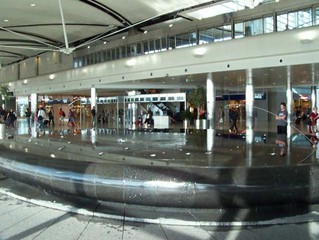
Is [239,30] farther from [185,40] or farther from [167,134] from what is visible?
[167,134]

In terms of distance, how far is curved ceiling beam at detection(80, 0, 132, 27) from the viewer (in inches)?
971

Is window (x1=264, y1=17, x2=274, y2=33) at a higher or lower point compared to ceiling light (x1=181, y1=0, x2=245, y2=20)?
lower

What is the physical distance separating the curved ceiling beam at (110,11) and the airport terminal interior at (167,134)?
0.29 ft

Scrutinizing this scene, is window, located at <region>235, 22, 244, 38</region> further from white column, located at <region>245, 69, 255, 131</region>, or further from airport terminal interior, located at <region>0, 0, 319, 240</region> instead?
white column, located at <region>245, 69, 255, 131</region>

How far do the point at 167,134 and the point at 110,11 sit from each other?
12.3 metres

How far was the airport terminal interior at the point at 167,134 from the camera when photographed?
5102mm

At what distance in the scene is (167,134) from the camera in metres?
19.3

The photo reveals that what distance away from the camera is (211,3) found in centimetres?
2477

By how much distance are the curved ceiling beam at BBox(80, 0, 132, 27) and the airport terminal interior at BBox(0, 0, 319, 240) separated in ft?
0.29

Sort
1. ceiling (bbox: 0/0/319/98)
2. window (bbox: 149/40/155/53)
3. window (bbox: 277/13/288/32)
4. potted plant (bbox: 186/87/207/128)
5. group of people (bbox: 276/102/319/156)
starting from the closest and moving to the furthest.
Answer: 1. group of people (bbox: 276/102/319/156)
2. window (bbox: 277/13/288/32)
3. ceiling (bbox: 0/0/319/98)
4. window (bbox: 149/40/155/53)
5. potted plant (bbox: 186/87/207/128)

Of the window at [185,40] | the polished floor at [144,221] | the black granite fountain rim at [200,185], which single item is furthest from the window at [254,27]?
the polished floor at [144,221]

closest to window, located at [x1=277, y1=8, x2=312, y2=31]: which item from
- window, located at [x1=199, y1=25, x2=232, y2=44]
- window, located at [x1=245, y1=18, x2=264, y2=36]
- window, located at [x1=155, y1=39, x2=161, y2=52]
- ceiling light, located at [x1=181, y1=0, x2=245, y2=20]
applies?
window, located at [x1=245, y1=18, x2=264, y2=36]

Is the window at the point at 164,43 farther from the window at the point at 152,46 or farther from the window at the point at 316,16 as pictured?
the window at the point at 316,16

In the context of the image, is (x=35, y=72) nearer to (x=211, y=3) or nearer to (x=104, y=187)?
(x=211, y=3)
